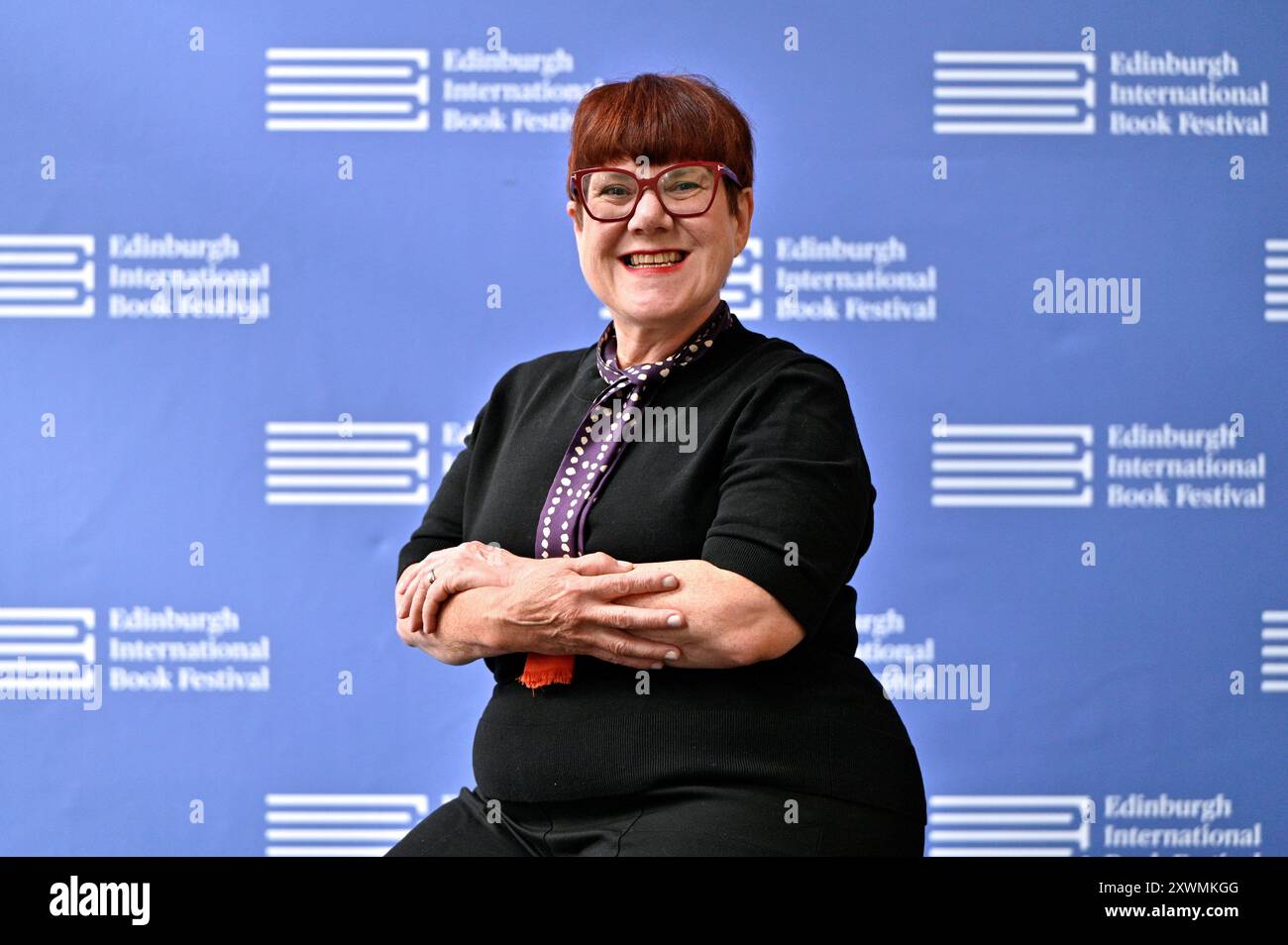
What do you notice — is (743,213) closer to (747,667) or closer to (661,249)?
(661,249)

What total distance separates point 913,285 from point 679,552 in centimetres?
144

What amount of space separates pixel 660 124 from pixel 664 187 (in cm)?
8

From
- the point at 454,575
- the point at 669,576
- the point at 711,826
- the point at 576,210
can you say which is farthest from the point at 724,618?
the point at 576,210

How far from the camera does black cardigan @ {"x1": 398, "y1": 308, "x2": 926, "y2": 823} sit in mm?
1549

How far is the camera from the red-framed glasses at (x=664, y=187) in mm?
1745

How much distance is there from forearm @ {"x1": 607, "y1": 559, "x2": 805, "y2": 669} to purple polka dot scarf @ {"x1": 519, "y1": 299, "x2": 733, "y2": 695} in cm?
17

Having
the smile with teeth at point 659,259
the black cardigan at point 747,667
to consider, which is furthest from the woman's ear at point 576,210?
the black cardigan at point 747,667

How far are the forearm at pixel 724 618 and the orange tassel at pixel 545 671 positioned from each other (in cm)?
15

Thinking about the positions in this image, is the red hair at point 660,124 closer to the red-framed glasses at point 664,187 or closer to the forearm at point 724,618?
the red-framed glasses at point 664,187

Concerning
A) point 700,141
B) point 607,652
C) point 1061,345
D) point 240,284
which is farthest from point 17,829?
point 1061,345

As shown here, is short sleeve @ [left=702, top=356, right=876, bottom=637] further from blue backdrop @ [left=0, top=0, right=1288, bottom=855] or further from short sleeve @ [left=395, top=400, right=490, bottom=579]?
blue backdrop @ [left=0, top=0, right=1288, bottom=855]

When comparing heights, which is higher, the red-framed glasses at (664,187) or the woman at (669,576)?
the red-framed glasses at (664,187)

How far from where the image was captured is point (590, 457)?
68.7 inches

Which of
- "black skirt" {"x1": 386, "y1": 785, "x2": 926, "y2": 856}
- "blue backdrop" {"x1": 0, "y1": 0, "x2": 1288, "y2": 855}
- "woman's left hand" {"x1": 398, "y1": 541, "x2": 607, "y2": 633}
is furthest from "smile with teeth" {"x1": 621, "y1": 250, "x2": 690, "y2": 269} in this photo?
"blue backdrop" {"x1": 0, "y1": 0, "x2": 1288, "y2": 855}
